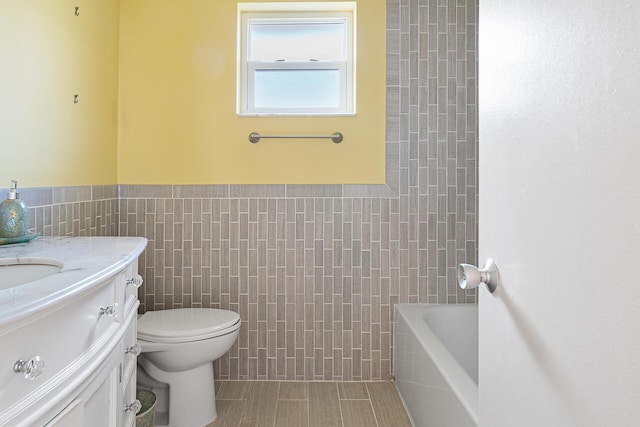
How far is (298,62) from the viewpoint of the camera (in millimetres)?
2705

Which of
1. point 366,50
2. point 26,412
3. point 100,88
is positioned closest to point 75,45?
point 100,88

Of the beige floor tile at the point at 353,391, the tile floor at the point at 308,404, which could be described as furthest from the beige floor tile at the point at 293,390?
the beige floor tile at the point at 353,391

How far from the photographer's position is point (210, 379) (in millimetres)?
2186

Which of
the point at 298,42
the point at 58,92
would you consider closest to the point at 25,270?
the point at 58,92

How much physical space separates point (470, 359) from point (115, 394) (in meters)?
1.85

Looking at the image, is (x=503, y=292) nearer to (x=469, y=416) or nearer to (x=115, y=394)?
(x=469, y=416)

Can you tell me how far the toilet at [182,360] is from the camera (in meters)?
2.02

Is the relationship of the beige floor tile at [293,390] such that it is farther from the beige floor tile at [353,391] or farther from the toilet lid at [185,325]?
the toilet lid at [185,325]

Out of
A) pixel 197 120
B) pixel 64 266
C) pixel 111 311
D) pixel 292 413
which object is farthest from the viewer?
pixel 197 120

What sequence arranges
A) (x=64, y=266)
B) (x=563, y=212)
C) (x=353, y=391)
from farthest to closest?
(x=353, y=391) → (x=64, y=266) → (x=563, y=212)

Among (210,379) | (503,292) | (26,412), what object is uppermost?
(503,292)

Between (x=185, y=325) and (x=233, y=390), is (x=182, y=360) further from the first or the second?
(x=233, y=390)

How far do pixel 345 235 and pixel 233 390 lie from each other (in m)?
1.00

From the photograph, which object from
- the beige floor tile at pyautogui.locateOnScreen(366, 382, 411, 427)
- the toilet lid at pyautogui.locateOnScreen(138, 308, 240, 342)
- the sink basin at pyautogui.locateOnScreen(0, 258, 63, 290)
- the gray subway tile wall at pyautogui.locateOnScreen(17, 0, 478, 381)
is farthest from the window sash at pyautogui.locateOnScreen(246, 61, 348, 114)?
the sink basin at pyautogui.locateOnScreen(0, 258, 63, 290)
